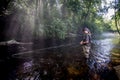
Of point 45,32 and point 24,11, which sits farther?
point 45,32

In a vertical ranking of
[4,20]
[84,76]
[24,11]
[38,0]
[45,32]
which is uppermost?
[38,0]

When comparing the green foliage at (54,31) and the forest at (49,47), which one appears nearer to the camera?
the forest at (49,47)

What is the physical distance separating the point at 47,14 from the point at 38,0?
2.92m

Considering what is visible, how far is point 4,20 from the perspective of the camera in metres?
19.3

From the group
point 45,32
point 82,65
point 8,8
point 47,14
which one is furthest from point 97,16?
point 82,65

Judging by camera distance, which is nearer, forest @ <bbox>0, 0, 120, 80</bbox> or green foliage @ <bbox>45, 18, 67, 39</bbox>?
forest @ <bbox>0, 0, 120, 80</bbox>

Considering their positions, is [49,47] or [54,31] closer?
[49,47]

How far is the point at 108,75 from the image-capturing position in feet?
27.5

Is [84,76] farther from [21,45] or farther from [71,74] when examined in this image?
[21,45]

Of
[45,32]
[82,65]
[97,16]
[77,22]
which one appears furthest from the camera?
[97,16]

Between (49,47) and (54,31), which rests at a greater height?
(54,31)

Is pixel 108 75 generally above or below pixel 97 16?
below

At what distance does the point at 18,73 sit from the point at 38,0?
20944mm

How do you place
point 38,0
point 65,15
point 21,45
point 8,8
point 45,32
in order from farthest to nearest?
point 65,15 → point 38,0 → point 45,32 → point 8,8 → point 21,45
